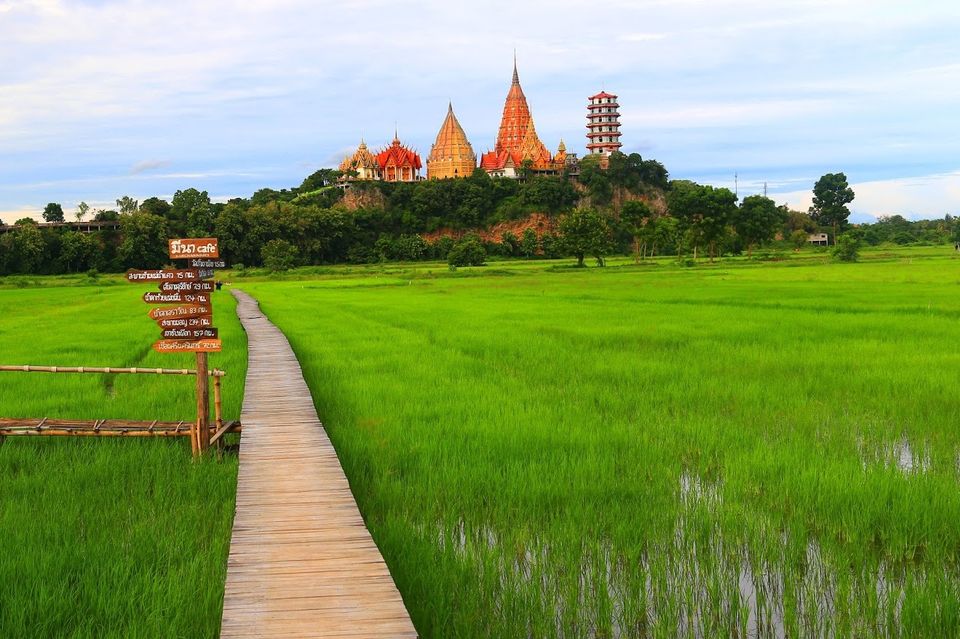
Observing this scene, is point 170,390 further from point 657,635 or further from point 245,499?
point 657,635

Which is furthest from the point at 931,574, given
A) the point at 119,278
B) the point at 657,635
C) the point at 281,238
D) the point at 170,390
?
the point at 281,238

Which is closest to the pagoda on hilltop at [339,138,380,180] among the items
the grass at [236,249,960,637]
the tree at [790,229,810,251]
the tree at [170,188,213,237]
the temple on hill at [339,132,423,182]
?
the temple on hill at [339,132,423,182]

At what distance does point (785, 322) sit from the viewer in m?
17.4

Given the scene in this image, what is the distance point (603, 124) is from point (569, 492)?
103 metres

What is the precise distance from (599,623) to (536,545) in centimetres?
102

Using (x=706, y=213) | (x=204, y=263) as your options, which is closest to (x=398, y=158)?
(x=706, y=213)

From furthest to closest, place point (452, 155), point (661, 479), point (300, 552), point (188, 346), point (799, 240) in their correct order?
point (452, 155), point (799, 240), point (188, 346), point (661, 479), point (300, 552)

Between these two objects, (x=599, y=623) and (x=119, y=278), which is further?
(x=119, y=278)

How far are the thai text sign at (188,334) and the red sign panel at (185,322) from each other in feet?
0.13

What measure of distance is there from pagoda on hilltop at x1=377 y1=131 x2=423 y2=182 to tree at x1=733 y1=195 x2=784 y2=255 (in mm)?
41421

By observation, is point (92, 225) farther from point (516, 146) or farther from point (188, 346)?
point (188, 346)

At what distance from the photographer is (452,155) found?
97.7 meters

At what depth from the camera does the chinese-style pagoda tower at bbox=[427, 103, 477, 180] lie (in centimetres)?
9731

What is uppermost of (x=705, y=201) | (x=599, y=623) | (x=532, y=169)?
(x=532, y=169)
